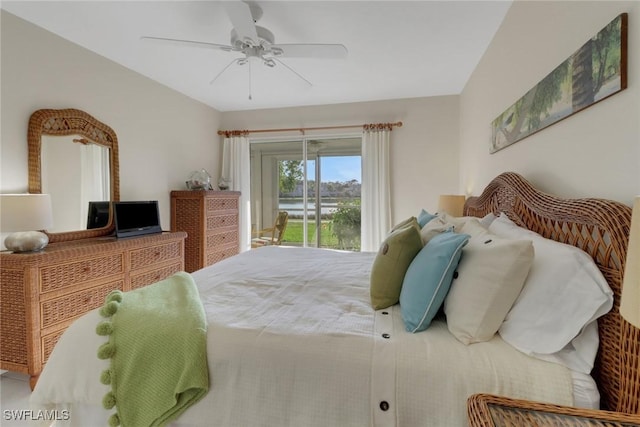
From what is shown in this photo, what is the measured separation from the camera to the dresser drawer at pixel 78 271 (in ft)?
6.40

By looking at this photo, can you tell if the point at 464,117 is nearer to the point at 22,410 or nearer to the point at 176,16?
the point at 176,16

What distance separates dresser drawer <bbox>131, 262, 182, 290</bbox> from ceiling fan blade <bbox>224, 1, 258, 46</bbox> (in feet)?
7.16

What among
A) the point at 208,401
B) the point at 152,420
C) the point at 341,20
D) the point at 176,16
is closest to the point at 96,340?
the point at 152,420

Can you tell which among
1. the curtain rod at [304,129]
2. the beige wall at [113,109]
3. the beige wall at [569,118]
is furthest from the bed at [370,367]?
the curtain rod at [304,129]

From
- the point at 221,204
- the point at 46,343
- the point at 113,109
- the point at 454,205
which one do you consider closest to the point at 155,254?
the point at 46,343

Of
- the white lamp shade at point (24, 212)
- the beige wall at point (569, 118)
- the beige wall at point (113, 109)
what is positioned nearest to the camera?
the beige wall at point (569, 118)

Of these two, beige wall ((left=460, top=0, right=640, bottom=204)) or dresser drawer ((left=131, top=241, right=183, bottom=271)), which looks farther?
dresser drawer ((left=131, top=241, right=183, bottom=271))

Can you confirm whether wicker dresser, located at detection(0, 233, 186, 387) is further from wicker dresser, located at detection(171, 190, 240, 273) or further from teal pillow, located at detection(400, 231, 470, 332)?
teal pillow, located at detection(400, 231, 470, 332)

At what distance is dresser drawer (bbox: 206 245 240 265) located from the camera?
373cm

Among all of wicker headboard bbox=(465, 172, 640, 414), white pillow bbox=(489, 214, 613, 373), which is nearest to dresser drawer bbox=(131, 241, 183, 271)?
white pillow bbox=(489, 214, 613, 373)

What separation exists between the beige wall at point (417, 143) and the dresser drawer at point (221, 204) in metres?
1.78

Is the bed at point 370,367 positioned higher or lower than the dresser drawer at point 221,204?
lower

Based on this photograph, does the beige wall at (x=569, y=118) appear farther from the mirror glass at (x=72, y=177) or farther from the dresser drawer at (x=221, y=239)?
the mirror glass at (x=72, y=177)

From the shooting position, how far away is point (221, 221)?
3.97m
